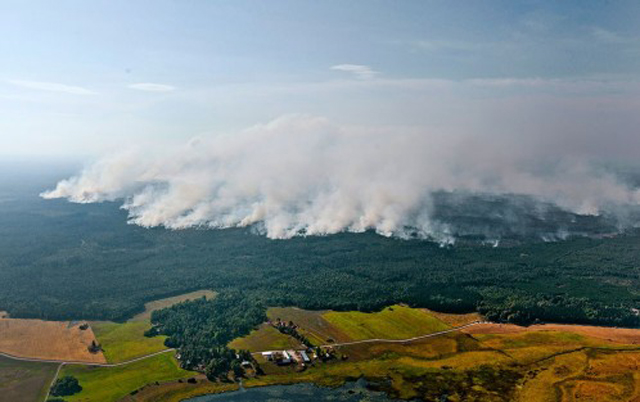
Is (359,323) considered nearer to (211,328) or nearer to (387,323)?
(387,323)

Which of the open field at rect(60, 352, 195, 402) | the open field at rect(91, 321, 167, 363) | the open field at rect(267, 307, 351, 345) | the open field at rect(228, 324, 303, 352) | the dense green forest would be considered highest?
the dense green forest

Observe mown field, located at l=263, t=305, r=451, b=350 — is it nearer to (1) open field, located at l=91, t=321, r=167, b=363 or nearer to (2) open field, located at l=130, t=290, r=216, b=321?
(2) open field, located at l=130, t=290, r=216, b=321

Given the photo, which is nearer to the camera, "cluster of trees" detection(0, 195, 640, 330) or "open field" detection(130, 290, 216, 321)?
"open field" detection(130, 290, 216, 321)

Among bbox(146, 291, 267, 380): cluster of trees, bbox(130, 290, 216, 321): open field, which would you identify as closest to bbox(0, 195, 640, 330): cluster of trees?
bbox(130, 290, 216, 321): open field

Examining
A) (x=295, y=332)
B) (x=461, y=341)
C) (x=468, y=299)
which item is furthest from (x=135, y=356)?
(x=468, y=299)

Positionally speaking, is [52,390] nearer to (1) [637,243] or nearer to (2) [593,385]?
(2) [593,385]
